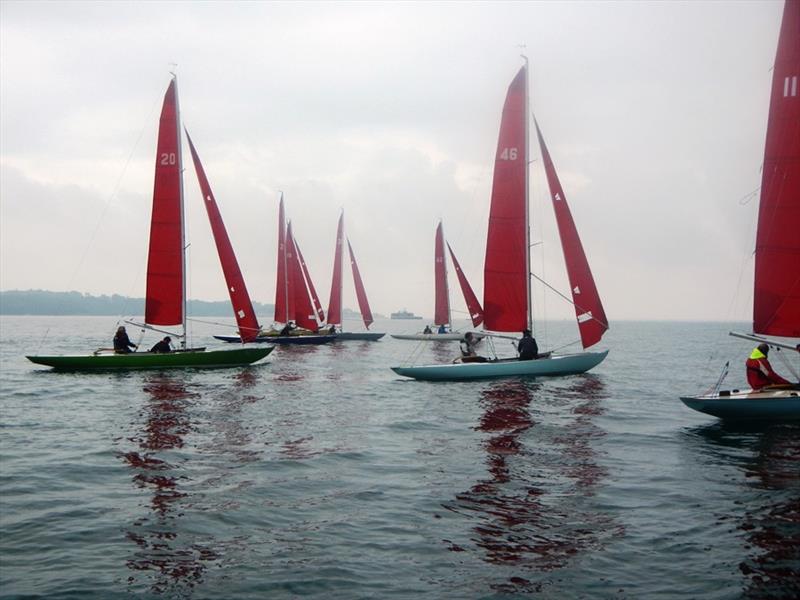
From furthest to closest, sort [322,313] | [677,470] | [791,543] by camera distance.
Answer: [322,313], [677,470], [791,543]

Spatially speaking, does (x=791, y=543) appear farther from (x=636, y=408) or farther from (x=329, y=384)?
(x=329, y=384)

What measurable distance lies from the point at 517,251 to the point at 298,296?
27112 mm

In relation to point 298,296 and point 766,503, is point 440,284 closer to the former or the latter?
point 298,296

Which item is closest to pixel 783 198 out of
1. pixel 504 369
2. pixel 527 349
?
pixel 527 349

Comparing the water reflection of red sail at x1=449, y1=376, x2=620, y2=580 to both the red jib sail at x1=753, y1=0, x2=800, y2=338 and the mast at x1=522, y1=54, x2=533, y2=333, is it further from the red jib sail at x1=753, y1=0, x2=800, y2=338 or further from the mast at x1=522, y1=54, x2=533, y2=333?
the mast at x1=522, y1=54, x2=533, y2=333

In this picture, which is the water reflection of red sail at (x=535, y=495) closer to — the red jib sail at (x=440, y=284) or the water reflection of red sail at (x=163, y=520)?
the water reflection of red sail at (x=163, y=520)

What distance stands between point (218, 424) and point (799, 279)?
47.9 ft

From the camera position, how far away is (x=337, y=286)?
59156mm

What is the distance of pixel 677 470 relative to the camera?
41.5ft

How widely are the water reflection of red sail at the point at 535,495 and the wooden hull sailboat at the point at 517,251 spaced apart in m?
9.46

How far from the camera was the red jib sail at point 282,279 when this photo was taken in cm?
5291

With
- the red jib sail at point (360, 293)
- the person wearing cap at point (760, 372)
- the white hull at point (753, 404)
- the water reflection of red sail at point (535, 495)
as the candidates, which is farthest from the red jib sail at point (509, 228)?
the red jib sail at point (360, 293)

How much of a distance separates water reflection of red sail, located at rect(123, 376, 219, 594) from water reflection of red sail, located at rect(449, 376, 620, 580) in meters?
3.42

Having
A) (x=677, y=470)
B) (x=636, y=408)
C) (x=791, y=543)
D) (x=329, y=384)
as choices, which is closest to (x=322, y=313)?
(x=329, y=384)
